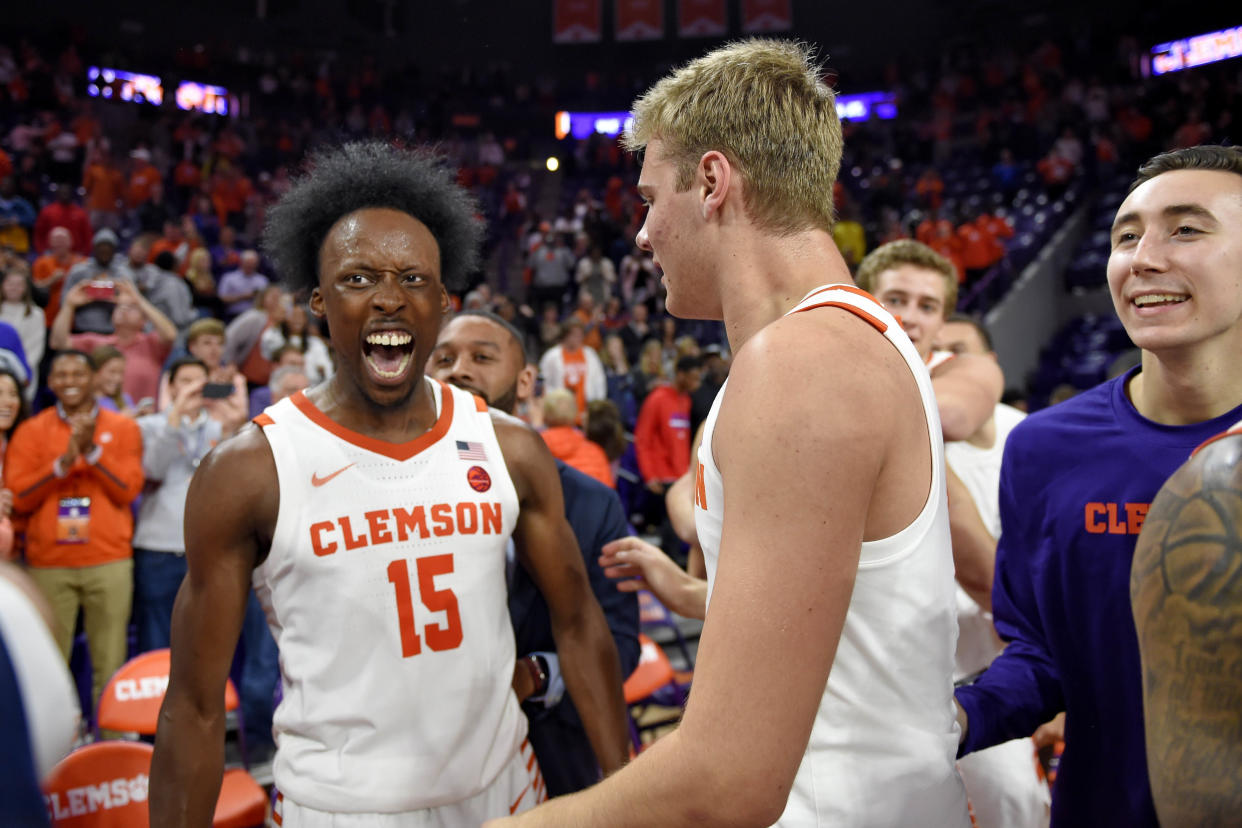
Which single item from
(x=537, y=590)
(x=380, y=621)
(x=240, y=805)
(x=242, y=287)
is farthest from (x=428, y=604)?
(x=242, y=287)

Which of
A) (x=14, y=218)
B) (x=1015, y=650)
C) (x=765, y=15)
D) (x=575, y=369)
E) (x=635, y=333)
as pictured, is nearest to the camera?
(x=1015, y=650)

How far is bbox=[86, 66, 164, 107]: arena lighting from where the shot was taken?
1612 centimetres

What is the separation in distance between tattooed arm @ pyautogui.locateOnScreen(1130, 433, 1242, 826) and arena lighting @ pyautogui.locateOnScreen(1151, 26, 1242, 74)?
65.8 ft

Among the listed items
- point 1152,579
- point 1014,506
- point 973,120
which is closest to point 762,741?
point 1152,579

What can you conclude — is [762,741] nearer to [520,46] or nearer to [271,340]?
[271,340]

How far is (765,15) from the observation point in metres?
20.9

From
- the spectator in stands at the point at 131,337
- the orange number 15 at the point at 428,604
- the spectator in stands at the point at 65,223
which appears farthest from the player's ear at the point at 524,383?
the spectator in stands at the point at 65,223

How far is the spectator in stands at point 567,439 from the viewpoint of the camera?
5539 millimetres

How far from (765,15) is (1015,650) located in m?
21.2

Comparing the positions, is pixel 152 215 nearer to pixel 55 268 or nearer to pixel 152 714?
pixel 55 268

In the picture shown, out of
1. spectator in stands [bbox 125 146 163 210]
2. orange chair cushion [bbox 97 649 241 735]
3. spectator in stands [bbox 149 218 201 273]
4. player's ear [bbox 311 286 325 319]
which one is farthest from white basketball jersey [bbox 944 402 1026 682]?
spectator in stands [bbox 125 146 163 210]

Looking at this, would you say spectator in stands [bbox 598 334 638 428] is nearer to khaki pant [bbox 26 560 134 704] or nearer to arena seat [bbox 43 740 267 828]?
khaki pant [bbox 26 560 134 704]

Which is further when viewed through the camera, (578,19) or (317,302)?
(578,19)

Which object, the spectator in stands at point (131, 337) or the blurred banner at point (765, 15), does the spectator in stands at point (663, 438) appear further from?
the blurred banner at point (765, 15)
